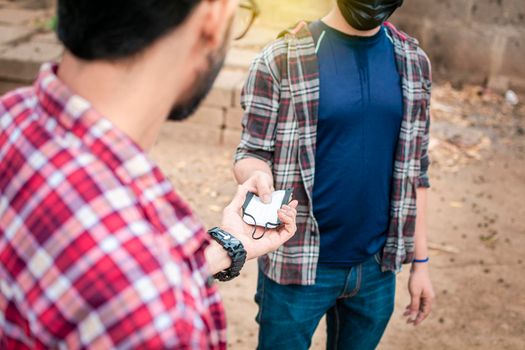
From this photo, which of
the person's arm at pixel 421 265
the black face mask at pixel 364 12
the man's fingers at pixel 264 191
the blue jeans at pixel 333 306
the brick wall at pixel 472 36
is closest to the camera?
the man's fingers at pixel 264 191

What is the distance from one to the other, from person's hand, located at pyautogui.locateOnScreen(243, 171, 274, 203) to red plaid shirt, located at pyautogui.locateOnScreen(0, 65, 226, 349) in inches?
36.1

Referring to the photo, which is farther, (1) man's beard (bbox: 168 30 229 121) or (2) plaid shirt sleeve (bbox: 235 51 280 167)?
(2) plaid shirt sleeve (bbox: 235 51 280 167)

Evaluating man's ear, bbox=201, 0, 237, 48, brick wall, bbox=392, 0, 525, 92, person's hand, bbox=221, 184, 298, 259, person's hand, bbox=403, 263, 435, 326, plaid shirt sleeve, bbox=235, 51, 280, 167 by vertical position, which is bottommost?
brick wall, bbox=392, 0, 525, 92

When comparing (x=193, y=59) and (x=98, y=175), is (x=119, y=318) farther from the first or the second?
(x=193, y=59)

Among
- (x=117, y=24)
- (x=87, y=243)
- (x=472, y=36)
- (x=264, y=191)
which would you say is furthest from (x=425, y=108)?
(x=472, y=36)

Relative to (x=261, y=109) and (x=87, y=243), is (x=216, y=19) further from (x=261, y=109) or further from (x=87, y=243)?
(x=261, y=109)

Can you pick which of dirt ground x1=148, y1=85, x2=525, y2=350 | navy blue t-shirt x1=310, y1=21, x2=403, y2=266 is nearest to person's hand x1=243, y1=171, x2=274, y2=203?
navy blue t-shirt x1=310, y1=21, x2=403, y2=266

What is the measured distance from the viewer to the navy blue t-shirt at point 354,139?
2.17 m

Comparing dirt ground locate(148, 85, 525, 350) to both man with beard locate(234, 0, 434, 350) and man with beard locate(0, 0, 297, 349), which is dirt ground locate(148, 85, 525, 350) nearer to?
man with beard locate(234, 0, 434, 350)

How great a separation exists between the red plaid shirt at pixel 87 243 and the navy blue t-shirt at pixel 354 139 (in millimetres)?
1191

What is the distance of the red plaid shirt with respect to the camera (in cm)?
94

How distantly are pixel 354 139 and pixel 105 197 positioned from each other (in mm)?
1346

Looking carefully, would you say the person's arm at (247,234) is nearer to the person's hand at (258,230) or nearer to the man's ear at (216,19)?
the person's hand at (258,230)

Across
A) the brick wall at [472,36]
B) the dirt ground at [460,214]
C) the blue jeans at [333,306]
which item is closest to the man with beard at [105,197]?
the blue jeans at [333,306]
